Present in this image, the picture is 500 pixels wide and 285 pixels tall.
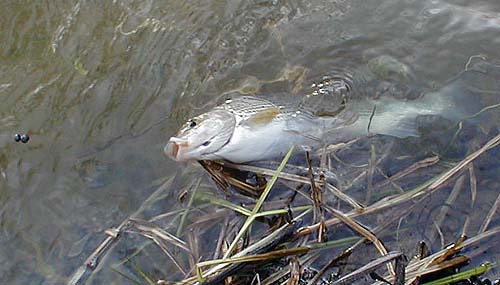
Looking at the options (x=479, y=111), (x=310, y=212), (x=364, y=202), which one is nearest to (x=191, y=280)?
(x=310, y=212)

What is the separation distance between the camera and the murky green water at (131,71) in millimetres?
3496

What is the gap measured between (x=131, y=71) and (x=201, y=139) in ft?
3.95

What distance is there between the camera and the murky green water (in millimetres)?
3496

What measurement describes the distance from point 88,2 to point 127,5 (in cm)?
28

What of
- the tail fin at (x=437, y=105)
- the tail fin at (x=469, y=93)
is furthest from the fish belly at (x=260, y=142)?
the tail fin at (x=469, y=93)

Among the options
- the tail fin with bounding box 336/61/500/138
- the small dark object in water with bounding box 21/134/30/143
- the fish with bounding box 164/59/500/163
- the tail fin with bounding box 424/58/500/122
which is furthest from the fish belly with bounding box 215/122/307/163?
the small dark object in water with bounding box 21/134/30/143

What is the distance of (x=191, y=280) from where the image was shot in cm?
295

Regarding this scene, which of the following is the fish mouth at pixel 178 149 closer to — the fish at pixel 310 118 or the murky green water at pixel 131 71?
the fish at pixel 310 118

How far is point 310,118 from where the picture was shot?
3.46 meters

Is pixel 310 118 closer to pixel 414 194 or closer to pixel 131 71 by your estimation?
pixel 414 194

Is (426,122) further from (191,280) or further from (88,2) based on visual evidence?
(88,2)

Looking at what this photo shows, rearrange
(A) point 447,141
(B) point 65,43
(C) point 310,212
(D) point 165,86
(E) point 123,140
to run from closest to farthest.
→ (C) point 310,212, (A) point 447,141, (E) point 123,140, (D) point 165,86, (B) point 65,43

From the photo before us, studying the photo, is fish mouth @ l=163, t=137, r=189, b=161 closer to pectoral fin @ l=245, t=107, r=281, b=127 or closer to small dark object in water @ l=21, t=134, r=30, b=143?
pectoral fin @ l=245, t=107, r=281, b=127

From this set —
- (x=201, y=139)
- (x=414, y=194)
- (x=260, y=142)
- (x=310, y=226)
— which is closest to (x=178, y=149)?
(x=201, y=139)
